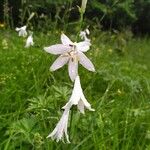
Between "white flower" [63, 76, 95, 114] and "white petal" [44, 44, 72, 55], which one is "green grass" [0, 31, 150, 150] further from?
"white petal" [44, 44, 72, 55]

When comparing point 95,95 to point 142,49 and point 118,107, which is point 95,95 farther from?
point 142,49

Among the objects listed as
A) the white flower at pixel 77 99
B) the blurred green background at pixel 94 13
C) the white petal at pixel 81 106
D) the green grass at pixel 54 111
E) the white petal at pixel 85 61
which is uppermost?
the white petal at pixel 85 61

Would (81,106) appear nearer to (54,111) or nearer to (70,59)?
(70,59)

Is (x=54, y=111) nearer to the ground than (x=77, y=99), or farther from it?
nearer to the ground

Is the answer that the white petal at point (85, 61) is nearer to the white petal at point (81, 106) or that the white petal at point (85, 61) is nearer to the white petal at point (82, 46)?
the white petal at point (82, 46)

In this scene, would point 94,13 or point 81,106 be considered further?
point 94,13

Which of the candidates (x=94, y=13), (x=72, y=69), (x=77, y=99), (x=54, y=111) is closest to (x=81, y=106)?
(x=77, y=99)

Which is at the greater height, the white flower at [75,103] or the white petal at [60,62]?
the white petal at [60,62]

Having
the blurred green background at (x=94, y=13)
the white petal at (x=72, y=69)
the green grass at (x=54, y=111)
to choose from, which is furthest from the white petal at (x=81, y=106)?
the blurred green background at (x=94, y=13)

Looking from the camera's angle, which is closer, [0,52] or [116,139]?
[116,139]

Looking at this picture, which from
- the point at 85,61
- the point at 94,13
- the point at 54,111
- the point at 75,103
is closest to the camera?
the point at 75,103

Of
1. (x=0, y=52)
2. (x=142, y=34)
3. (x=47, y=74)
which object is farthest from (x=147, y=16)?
(x=47, y=74)
